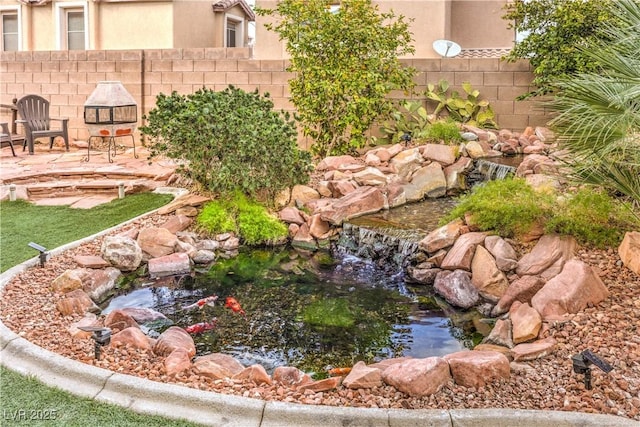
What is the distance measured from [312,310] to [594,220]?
268 centimetres

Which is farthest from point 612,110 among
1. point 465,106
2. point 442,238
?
point 465,106

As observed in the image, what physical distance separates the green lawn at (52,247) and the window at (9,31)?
36.2 ft

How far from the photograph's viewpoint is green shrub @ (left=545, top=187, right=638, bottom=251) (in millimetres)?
5539

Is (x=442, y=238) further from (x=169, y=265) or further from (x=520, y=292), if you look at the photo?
(x=169, y=265)

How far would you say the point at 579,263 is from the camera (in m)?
5.05

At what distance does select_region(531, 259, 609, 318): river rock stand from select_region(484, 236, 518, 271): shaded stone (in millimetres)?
913

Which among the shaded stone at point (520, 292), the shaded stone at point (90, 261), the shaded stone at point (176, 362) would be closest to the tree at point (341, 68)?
the shaded stone at point (90, 261)

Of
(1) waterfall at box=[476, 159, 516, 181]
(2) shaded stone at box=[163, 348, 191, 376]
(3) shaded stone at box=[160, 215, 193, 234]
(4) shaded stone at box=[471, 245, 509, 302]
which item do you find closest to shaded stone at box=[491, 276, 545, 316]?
(4) shaded stone at box=[471, 245, 509, 302]

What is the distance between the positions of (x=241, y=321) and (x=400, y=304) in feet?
4.97

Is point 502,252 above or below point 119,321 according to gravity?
above

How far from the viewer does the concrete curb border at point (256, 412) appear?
10.8 feet

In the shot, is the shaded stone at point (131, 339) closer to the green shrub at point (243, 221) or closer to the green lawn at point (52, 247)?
the green lawn at point (52, 247)

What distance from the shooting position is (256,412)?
11.2 feet

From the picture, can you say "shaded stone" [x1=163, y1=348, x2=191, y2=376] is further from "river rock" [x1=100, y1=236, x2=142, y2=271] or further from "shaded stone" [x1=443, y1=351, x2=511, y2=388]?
"river rock" [x1=100, y1=236, x2=142, y2=271]
